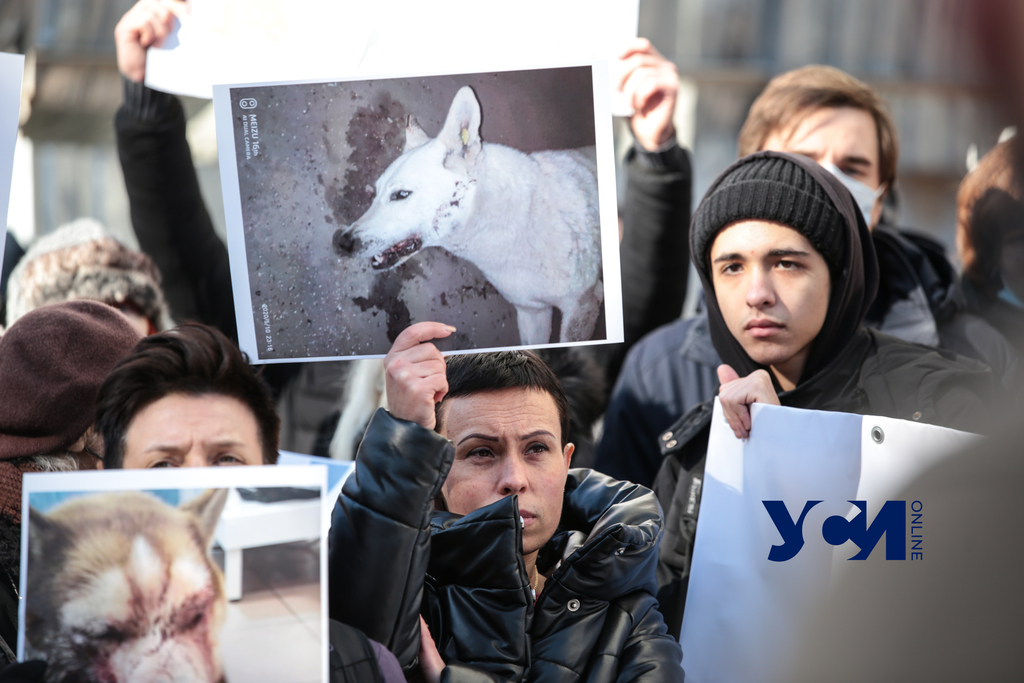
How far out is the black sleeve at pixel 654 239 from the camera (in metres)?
2.69

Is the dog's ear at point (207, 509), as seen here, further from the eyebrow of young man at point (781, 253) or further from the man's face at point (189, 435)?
the eyebrow of young man at point (781, 253)

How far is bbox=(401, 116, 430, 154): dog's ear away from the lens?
5.46ft

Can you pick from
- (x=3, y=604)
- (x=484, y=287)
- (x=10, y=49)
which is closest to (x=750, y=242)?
(x=484, y=287)

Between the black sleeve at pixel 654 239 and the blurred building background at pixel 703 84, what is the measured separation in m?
3.35

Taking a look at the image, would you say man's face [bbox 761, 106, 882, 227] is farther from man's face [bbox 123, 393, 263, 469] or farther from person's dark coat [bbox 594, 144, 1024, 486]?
man's face [bbox 123, 393, 263, 469]

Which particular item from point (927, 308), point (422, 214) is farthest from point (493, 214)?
point (927, 308)

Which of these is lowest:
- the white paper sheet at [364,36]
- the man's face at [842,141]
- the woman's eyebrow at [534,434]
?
the woman's eyebrow at [534,434]

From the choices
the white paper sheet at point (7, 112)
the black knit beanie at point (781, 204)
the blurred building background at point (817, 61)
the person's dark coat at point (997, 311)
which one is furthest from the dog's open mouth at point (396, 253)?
the blurred building background at point (817, 61)

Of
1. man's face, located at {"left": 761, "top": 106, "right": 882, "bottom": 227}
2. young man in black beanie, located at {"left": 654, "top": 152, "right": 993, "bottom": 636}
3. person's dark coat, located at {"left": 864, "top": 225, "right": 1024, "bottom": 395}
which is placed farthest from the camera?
man's face, located at {"left": 761, "top": 106, "right": 882, "bottom": 227}

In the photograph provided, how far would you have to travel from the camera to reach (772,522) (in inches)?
67.6

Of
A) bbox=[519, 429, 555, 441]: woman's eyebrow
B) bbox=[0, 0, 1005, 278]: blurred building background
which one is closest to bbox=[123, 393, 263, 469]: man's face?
bbox=[519, 429, 555, 441]: woman's eyebrow

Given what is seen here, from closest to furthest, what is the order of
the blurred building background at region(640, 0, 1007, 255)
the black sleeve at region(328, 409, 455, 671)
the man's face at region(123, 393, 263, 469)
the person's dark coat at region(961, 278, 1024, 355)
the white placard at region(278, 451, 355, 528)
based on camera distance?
the black sleeve at region(328, 409, 455, 671) → the man's face at region(123, 393, 263, 469) → the white placard at region(278, 451, 355, 528) → the person's dark coat at region(961, 278, 1024, 355) → the blurred building background at region(640, 0, 1007, 255)

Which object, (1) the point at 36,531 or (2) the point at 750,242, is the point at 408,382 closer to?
(1) the point at 36,531

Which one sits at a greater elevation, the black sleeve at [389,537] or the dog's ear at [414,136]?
the dog's ear at [414,136]
